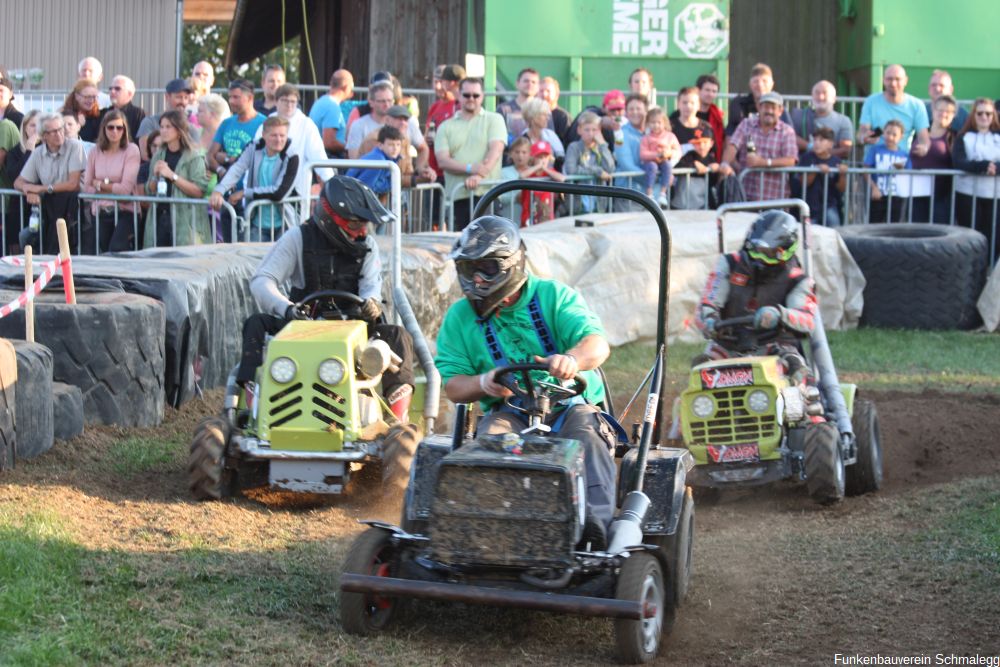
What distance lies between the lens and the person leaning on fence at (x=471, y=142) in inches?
528

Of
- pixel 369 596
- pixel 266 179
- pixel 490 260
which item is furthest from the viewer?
pixel 266 179

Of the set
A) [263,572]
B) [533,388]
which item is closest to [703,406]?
[533,388]

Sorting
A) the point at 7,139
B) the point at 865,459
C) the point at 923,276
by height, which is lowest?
the point at 865,459

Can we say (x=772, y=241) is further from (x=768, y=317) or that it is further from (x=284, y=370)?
(x=284, y=370)

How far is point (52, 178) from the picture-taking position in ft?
43.1

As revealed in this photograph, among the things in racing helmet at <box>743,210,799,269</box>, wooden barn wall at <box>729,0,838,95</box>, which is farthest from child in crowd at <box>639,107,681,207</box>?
wooden barn wall at <box>729,0,838,95</box>

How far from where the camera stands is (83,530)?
6465 millimetres

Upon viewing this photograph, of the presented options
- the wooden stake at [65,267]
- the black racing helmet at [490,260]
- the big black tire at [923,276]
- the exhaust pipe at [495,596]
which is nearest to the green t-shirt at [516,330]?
the black racing helmet at [490,260]

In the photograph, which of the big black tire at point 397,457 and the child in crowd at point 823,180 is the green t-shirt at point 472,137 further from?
the big black tire at point 397,457

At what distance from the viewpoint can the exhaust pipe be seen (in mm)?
4973

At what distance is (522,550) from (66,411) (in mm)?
3869

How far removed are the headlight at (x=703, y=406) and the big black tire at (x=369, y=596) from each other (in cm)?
315

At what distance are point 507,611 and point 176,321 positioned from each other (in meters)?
4.18

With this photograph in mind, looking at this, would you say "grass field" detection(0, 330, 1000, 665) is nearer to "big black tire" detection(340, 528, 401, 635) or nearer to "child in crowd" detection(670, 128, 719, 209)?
"big black tire" detection(340, 528, 401, 635)
